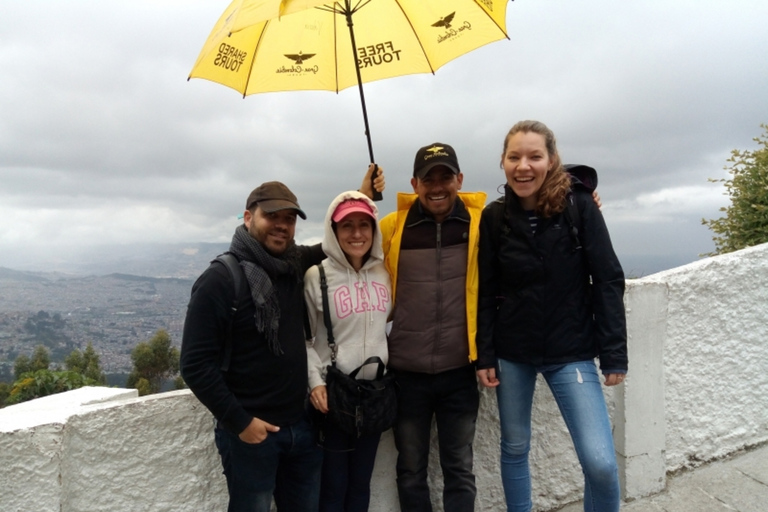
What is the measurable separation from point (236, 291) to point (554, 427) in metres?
2.13

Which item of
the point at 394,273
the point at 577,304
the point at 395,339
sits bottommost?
the point at 395,339

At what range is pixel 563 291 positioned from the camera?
2.17 meters

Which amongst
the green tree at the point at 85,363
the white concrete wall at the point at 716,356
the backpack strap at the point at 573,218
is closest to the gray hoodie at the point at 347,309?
the backpack strap at the point at 573,218

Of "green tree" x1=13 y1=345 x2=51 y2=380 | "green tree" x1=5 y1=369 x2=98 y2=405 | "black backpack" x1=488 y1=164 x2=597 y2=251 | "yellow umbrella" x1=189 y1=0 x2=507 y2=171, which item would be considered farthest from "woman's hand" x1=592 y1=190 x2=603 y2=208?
"green tree" x1=13 y1=345 x2=51 y2=380

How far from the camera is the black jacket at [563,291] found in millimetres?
2135

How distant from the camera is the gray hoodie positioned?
224 cm

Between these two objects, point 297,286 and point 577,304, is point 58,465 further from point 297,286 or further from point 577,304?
point 577,304

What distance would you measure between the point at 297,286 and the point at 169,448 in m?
0.95

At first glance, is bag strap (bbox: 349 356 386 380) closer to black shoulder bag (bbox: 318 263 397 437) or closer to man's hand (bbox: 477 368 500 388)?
black shoulder bag (bbox: 318 263 397 437)

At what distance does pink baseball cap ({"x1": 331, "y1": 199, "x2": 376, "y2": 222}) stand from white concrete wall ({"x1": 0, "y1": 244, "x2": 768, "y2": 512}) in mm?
1071

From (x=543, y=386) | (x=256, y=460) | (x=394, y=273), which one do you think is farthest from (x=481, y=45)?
(x=256, y=460)

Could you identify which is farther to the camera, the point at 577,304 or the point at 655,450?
the point at 655,450

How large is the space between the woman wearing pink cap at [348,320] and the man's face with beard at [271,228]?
0.72 feet

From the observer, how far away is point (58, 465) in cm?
193
